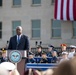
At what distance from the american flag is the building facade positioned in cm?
190

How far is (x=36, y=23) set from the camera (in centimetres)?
3164

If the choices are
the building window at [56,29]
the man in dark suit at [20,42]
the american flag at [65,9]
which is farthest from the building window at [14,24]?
the man in dark suit at [20,42]

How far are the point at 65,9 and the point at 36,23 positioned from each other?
4.76m

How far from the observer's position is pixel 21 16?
3181cm

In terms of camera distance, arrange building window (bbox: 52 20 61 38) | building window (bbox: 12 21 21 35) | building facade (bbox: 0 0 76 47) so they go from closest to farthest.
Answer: building facade (bbox: 0 0 76 47) < building window (bbox: 52 20 61 38) < building window (bbox: 12 21 21 35)

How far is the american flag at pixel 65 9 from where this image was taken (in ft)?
90.7

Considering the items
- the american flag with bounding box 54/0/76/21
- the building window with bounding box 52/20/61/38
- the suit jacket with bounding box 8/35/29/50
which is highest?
the american flag with bounding box 54/0/76/21

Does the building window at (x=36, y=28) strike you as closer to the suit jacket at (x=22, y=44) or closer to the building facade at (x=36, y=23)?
the building facade at (x=36, y=23)

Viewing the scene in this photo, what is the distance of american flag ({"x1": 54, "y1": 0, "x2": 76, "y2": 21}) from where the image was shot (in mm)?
27653

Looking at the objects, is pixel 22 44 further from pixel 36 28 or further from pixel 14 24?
pixel 14 24

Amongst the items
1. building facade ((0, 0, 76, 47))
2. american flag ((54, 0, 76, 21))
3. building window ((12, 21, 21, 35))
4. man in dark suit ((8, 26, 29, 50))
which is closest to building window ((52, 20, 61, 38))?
building facade ((0, 0, 76, 47))

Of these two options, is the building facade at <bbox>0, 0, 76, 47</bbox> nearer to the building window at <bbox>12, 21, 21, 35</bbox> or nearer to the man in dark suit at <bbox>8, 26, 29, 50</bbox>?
the building window at <bbox>12, 21, 21, 35</bbox>

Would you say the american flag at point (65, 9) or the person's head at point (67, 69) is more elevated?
the american flag at point (65, 9)

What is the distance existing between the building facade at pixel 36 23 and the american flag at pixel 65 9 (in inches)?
74.9
